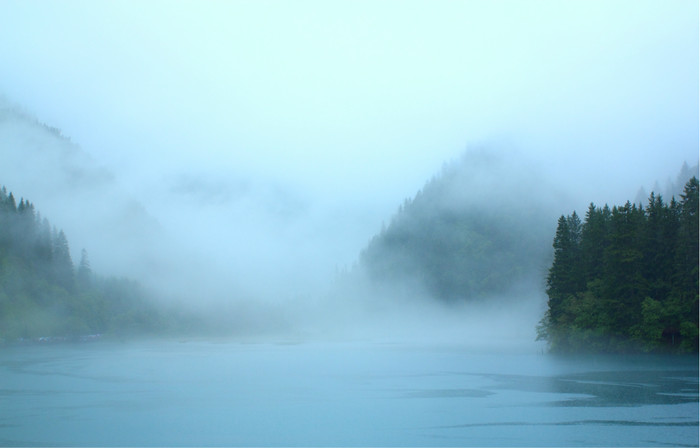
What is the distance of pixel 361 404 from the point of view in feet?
122

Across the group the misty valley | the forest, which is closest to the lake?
the misty valley

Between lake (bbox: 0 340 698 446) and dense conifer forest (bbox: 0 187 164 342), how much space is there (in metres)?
72.6

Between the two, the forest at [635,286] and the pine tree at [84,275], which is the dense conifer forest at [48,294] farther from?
the forest at [635,286]

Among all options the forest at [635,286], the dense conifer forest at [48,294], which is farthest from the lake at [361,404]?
the dense conifer forest at [48,294]

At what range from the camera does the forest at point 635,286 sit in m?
56.1

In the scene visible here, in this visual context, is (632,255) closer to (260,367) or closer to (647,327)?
(647,327)

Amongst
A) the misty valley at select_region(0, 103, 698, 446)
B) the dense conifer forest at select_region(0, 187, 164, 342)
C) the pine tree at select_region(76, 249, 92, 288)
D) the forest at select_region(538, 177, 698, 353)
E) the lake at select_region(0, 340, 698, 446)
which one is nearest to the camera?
the lake at select_region(0, 340, 698, 446)

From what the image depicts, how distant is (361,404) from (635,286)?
37.0 m

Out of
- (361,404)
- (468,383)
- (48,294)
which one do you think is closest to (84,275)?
(48,294)

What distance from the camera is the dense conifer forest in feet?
413

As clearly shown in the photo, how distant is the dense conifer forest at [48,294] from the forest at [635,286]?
346ft

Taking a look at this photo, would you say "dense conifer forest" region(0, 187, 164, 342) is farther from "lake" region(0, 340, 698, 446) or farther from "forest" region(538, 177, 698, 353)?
"forest" region(538, 177, 698, 353)

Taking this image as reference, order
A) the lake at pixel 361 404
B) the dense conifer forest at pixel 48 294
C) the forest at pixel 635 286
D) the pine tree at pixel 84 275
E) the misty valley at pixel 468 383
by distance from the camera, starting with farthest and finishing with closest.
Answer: the pine tree at pixel 84 275, the dense conifer forest at pixel 48 294, the forest at pixel 635 286, the misty valley at pixel 468 383, the lake at pixel 361 404

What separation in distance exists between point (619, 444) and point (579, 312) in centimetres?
4225
